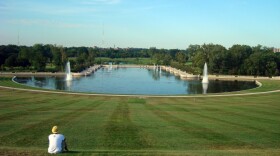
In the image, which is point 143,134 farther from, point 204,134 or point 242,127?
point 242,127

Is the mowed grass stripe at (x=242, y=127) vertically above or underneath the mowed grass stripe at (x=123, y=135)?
underneath

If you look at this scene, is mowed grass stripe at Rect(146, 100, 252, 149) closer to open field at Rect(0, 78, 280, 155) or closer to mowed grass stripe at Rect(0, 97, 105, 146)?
open field at Rect(0, 78, 280, 155)

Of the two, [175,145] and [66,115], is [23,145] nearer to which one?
[175,145]

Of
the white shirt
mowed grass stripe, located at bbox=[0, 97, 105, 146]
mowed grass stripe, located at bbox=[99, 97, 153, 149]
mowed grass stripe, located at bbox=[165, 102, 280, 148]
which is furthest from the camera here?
mowed grass stripe, located at bbox=[165, 102, 280, 148]

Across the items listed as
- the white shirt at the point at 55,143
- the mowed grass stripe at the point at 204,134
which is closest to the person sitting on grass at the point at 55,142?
the white shirt at the point at 55,143

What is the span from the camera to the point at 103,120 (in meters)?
28.5

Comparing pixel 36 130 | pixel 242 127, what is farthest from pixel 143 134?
pixel 242 127

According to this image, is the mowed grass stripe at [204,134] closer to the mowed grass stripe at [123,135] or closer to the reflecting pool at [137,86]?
the mowed grass stripe at [123,135]

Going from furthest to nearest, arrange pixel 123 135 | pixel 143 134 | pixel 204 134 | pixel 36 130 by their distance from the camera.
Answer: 1. pixel 36 130
2. pixel 204 134
3. pixel 143 134
4. pixel 123 135

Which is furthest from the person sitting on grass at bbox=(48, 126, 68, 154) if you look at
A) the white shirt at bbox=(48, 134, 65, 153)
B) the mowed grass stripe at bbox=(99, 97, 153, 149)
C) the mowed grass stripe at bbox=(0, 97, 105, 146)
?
the mowed grass stripe at bbox=(0, 97, 105, 146)

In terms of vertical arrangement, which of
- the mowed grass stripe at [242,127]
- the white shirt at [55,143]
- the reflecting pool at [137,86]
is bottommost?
the reflecting pool at [137,86]

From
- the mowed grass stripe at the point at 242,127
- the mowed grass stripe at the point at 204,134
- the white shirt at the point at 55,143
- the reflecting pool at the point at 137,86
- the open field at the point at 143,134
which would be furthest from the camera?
the reflecting pool at the point at 137,86

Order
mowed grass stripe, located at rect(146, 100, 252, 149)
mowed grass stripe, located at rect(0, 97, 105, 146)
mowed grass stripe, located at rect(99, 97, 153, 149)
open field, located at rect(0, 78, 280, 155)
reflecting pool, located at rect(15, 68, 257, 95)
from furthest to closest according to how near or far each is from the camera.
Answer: reflecting pool, located at rect(15, 68, 257, 95), mowed grass stripe, located at rect(146, 100, 252, 149), mowed grass stripe, located at rect(0, 97, 105, 146), mowed grass stripe, located at rect(99, 97, 153, 149), open field, located at rect(0, 78, 280, 155)

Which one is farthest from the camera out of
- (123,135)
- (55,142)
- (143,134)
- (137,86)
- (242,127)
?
(137,86)
